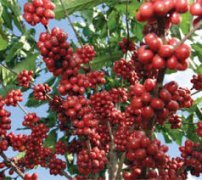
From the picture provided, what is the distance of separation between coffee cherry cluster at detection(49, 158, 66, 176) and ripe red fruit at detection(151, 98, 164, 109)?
2.07 metres

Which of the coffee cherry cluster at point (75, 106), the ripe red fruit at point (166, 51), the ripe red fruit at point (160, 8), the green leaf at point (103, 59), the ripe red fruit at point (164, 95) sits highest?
the green leaf at point (103, 59)

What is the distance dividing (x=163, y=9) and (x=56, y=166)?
98.2 inches

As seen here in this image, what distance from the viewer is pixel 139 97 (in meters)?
2.51

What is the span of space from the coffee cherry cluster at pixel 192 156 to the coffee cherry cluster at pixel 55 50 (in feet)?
3.98

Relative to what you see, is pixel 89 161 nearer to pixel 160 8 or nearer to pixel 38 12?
pixel 38 12

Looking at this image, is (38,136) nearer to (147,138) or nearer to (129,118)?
(129,118)

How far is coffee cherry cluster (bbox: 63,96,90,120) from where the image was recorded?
3025mm

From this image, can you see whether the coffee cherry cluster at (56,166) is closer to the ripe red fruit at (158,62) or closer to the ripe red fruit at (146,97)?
the ripe red fruit at (146,97)

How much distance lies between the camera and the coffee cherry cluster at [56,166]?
167 inches

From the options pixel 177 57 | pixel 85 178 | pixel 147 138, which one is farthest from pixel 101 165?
pixel 177 57

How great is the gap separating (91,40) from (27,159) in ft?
12.2

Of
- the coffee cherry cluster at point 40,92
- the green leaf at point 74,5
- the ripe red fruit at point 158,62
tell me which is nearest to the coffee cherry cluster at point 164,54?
the ripe red fruit at point 158,62

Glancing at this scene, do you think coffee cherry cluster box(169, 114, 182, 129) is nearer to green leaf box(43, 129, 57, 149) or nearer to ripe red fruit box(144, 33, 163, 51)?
green leaf box(43, 129, 57, 149)

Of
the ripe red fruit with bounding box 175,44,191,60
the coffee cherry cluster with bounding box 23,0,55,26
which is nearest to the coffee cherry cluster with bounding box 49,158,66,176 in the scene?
the coffee cherry cluster with bounding box 23,0,55,26
